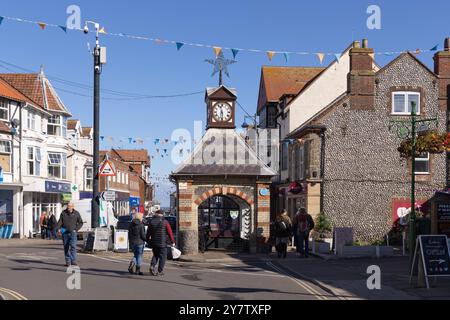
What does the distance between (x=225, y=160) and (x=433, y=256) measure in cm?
1166

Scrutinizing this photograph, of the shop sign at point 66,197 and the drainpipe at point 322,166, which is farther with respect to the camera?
the shop sign at point 66,197

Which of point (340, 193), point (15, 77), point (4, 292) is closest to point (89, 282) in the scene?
point (4, 292)

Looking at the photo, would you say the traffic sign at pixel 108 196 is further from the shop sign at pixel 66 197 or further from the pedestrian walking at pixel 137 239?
the shop sign at pixel 66 197

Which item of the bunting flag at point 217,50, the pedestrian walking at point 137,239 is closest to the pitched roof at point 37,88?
the bunting flag at point 217,50

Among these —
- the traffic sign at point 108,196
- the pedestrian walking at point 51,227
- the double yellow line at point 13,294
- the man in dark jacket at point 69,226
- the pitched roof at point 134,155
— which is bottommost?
the pedestrian walking at point 51,227

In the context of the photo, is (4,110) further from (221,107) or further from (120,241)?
(221,107)

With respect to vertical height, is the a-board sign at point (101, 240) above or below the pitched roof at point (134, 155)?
below

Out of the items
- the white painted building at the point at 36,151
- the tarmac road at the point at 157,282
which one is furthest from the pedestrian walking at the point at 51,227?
the tarmac road at the point at 157,282

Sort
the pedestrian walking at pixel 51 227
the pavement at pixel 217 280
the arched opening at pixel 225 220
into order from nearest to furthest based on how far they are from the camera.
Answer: the pavement at pixel 217 280
the arched opening at pixel 225 220
the pedestrian walking at pixel 51 227

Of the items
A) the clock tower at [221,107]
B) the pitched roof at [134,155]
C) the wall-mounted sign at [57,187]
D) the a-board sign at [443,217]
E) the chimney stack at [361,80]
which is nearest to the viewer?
the a-board sign at [443,217]

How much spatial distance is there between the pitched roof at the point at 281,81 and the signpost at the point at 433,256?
27.3 m

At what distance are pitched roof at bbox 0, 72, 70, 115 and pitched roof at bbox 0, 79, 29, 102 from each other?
2.07m

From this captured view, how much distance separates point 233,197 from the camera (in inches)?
960

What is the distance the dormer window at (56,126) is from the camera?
144 feet
